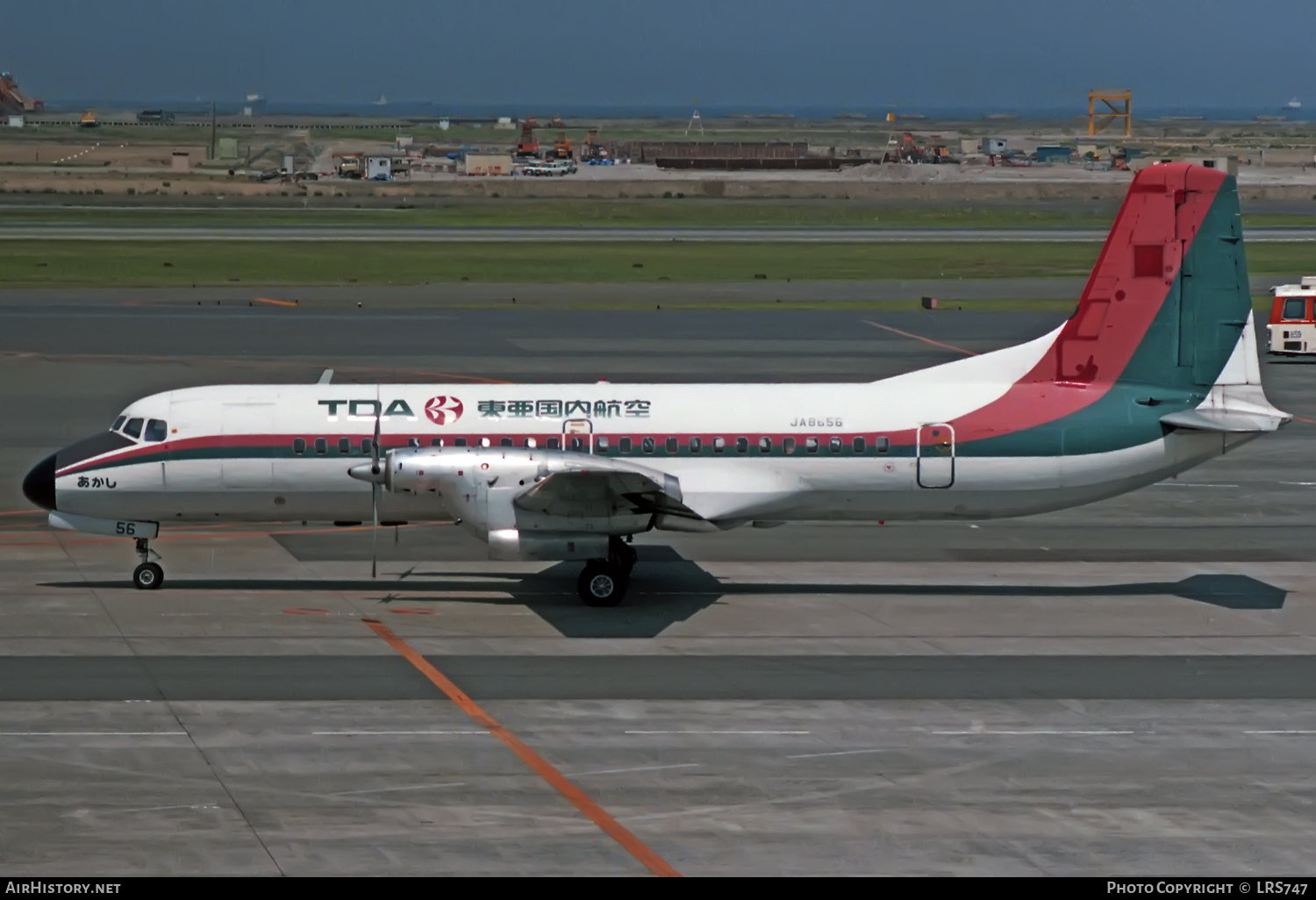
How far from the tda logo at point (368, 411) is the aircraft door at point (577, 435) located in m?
2.66

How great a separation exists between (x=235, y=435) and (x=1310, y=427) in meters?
31.7

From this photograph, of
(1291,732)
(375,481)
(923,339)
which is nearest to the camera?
(1291,732)

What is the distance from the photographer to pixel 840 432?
2852 cm

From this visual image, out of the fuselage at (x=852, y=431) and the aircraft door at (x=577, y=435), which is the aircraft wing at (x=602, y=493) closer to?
the fuselage at (x=852, y=431)

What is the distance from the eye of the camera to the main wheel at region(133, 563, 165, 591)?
28.7 metres

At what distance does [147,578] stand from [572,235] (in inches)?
3116

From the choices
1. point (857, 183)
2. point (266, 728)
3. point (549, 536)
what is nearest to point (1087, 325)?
point (549, 536)

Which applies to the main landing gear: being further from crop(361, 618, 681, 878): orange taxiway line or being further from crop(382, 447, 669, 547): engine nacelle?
crop(361, 618, 681, 878): orange taxiway line

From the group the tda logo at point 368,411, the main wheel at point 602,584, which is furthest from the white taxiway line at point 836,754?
the tda logo at point 368,411

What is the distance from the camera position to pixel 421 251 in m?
94.2

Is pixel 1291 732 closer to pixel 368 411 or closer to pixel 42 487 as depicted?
pixel 368 411

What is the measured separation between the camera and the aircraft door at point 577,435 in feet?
94.0

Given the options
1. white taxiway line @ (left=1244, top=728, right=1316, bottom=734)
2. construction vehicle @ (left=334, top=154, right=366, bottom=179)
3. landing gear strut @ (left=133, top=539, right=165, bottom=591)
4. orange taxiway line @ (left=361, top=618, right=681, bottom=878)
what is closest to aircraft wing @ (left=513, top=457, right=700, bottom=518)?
orange taxiway line @ (left=361, top=618, right=681, bottom=878)

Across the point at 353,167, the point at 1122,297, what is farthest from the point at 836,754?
the point at 353,167
